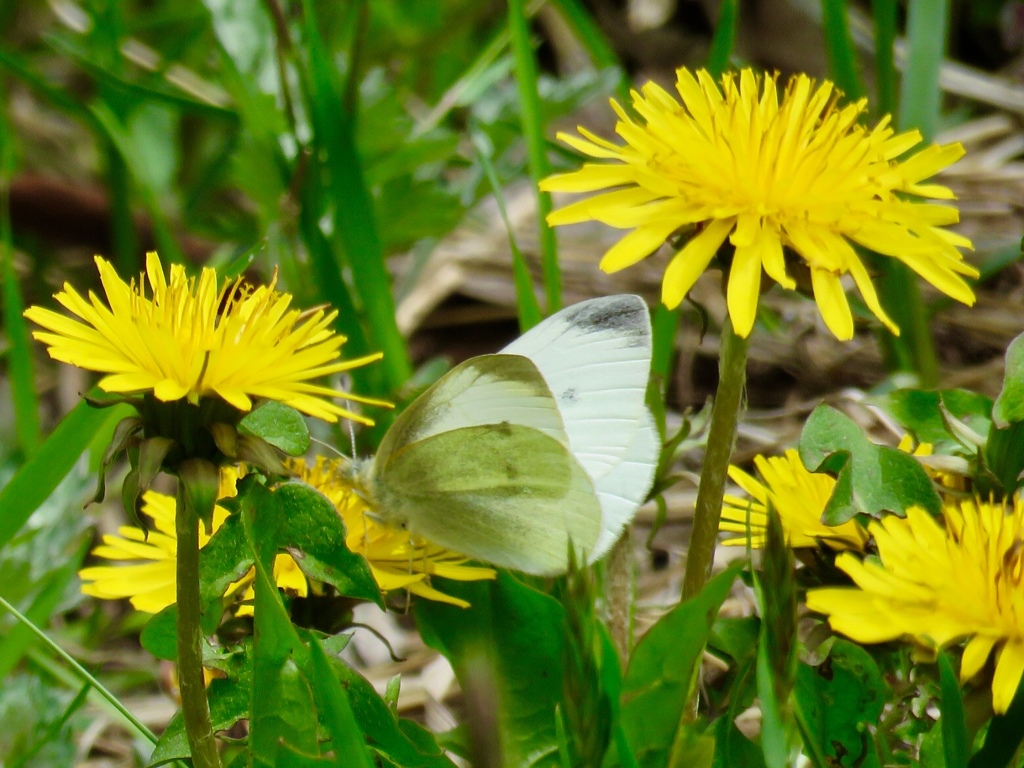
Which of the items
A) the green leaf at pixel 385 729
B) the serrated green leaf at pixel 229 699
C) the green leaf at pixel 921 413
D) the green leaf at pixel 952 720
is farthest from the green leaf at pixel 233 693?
the green leaf at pixel 921 413

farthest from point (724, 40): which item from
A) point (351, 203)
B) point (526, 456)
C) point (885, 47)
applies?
point (526, 456)

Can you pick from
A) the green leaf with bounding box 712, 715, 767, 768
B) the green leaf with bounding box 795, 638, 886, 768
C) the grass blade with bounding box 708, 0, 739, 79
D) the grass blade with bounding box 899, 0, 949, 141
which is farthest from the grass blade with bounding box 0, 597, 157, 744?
the grass blade with bounding box 899, 0, 949, 141

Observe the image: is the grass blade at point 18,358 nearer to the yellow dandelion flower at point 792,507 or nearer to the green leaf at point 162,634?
the green leaf at point 162,634

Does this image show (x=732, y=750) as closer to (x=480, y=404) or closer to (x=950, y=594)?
(x=950, y=594)

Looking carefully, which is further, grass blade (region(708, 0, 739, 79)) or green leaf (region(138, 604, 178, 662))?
grass blade (region(708, 0, 739, 79))

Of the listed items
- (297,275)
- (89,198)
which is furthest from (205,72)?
(297,275)

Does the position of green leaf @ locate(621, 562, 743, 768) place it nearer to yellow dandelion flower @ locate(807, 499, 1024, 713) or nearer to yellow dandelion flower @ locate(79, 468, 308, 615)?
yellow dandelion flower @ locate(807, 499, 1024, 713)
